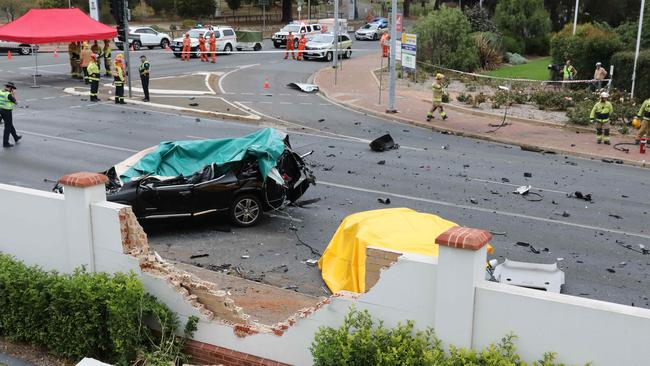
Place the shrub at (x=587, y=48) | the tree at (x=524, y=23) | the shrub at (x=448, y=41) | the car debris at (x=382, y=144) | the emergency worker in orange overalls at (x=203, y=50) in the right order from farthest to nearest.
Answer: the tree at (x=524, y=23) → the emergency worker in orange overalls at (x=203, y=50) → the shrub at (x=448, y=41) → the shrub at (x=587, y=48) → the car debris at (x=382, y=144)

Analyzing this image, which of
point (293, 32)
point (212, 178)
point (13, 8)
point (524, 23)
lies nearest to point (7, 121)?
point (212, 178)

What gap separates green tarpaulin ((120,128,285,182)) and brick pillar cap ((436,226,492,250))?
22.0 ft

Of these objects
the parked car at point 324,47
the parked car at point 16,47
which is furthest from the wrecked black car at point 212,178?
the parked car at point 16,47

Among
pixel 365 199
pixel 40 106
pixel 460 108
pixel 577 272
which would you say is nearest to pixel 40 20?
pixel 40 106

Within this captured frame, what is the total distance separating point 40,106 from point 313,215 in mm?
16371

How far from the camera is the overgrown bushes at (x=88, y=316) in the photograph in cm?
762

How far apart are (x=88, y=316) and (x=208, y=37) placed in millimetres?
39543

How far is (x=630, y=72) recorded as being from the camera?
2823cm

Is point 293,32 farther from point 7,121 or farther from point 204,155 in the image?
point 204,155

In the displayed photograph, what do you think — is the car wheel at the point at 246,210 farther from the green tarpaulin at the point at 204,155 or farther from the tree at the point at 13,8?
the tree at the point at 13,8

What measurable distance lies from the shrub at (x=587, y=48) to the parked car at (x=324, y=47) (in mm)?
15648

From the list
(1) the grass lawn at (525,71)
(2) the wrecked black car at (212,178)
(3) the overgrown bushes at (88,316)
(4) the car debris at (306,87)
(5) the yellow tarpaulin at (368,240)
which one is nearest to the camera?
(3) the overgrown bushes at (88,316)

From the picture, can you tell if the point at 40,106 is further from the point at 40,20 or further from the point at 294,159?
the point at 294,159

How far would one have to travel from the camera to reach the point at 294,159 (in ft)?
43.6
